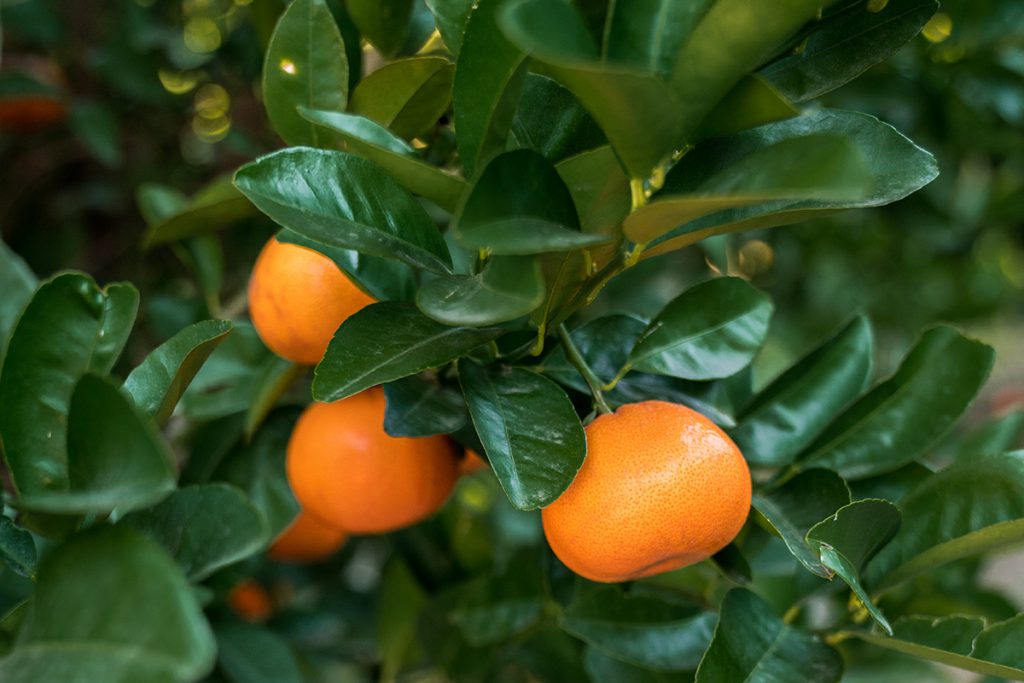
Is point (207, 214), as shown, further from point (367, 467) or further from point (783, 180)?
point (783, 180)

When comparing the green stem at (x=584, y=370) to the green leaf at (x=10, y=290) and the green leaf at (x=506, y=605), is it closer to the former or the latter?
the green leaf at (x=506, y=605)

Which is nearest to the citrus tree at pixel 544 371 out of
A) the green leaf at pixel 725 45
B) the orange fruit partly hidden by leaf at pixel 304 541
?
the green leaf at pixel 725 45

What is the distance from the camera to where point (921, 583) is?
122cm

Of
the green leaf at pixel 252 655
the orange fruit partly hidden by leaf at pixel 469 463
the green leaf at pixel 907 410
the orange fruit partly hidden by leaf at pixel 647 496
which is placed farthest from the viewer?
the green leaf at pixel 252 655

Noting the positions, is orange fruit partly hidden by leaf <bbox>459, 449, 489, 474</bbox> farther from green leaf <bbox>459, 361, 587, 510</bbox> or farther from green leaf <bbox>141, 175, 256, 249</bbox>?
green leaf <bbox>141, 175, 256, 249</bbox>

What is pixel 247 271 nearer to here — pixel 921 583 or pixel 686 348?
pixel 686 348

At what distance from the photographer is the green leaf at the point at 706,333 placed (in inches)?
29.4

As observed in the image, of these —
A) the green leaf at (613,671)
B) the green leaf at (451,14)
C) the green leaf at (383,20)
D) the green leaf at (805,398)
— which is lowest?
the green leaf at (613,671)

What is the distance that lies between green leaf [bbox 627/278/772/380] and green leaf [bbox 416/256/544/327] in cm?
21

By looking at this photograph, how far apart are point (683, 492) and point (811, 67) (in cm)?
33

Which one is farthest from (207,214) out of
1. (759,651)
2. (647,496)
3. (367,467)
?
(759,651)

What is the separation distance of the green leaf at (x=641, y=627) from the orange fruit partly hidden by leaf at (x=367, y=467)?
188 mm

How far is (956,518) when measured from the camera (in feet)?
2.43

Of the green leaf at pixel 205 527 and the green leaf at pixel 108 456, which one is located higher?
the green leaf at pixel 108 456
